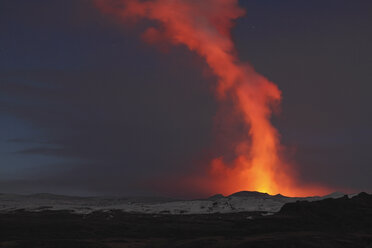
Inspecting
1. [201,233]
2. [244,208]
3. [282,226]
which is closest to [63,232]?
[201,233]

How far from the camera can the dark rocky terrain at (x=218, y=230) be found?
7088 cm

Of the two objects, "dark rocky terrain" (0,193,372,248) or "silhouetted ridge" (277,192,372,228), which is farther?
"silhouetted ridge" (277,192,372,228)

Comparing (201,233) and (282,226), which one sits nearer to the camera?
(201,233)

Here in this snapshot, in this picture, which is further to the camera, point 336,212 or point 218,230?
point 336,212

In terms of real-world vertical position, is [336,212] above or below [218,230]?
above

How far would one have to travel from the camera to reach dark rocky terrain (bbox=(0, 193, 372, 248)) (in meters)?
70.9

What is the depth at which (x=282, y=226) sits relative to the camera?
100000 millimetres

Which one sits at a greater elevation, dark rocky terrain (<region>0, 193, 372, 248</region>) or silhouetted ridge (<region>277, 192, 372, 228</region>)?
silhouetted ridge (<region>277, 192, 372, 228</region>)

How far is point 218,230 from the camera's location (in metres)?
96.2

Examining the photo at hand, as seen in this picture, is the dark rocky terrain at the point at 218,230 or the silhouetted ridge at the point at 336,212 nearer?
the dark rocky terrain at the point at 218,230

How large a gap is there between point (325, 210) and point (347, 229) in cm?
1848

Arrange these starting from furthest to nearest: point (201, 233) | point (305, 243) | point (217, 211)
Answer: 1. point (217, 211)
2. point (201, 233)
3. point (305, 243)

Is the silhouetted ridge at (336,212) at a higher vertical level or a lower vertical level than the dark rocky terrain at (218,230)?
higher

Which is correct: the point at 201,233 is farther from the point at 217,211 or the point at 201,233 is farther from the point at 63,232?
the point at 217,211
